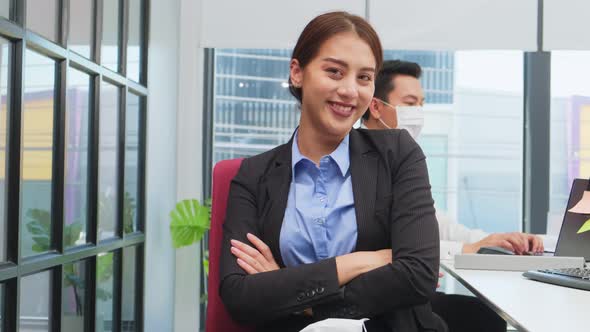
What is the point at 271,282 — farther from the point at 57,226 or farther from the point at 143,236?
the point at 143,236

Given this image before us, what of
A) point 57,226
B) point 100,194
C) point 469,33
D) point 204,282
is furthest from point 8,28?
point 469,33

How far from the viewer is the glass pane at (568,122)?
4.68m

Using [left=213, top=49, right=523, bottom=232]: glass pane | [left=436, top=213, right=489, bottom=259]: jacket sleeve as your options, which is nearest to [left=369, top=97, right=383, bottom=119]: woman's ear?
[left=436, top=213, right=489, bottom=259]: jacket sleeve

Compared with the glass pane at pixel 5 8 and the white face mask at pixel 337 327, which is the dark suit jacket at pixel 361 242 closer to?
the white face mask at pixel 337 327

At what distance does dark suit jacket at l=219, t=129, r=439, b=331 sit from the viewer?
1.57m

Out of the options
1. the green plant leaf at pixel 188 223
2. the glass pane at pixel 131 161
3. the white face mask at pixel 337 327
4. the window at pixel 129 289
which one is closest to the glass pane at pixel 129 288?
the window at pixel 129 289

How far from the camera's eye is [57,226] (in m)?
2.83

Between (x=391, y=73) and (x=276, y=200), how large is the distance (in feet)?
4.89

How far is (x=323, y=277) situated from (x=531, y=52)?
351cm

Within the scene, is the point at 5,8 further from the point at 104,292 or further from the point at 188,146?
the point at 188,146

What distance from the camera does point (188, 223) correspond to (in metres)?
4.16

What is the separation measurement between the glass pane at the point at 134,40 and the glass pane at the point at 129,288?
961 millimetres

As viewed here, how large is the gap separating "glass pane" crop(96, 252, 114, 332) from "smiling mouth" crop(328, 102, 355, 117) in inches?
76.6

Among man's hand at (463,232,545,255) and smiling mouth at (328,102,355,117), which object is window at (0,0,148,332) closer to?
smiling mouth at (328,102,355,117)
